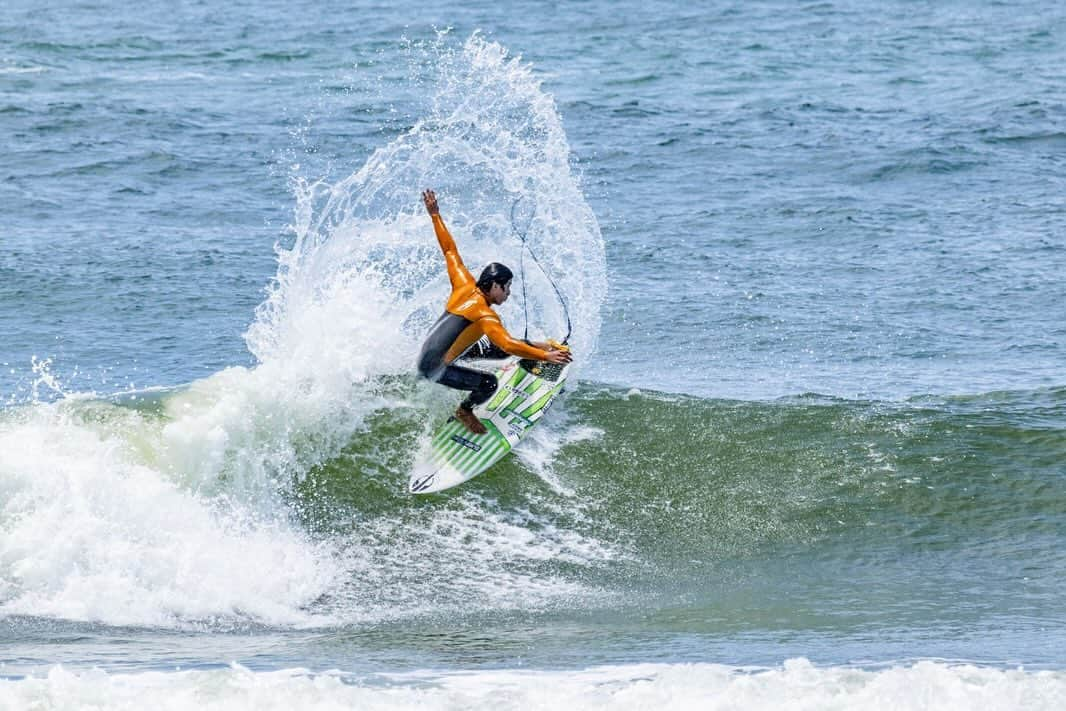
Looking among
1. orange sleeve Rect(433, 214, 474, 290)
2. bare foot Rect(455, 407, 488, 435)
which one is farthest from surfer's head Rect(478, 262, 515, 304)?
bare foot Rect(455, 407, 488, 435)

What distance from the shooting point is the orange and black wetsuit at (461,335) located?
10727 millimetres

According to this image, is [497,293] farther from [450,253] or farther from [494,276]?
[450,253]

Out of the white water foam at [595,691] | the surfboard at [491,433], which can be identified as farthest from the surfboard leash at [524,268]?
the white water foam at [595,691]

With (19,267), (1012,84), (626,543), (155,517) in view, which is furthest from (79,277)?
(1012,84)

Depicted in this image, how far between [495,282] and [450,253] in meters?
0.48

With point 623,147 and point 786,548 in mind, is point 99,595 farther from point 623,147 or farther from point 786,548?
point 623,147

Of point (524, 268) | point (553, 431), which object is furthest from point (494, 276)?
point (524, 268)

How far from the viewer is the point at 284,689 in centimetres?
804

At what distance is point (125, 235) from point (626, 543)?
1045 cm

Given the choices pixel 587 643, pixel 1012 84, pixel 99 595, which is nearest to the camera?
pixel 587 643

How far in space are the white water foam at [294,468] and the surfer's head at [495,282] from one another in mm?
1470

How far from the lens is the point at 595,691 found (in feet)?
26.9

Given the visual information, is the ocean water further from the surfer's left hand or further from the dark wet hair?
the dark wet hair

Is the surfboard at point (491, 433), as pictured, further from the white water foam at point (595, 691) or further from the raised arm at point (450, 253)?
the white water foam at point (595, 691)
